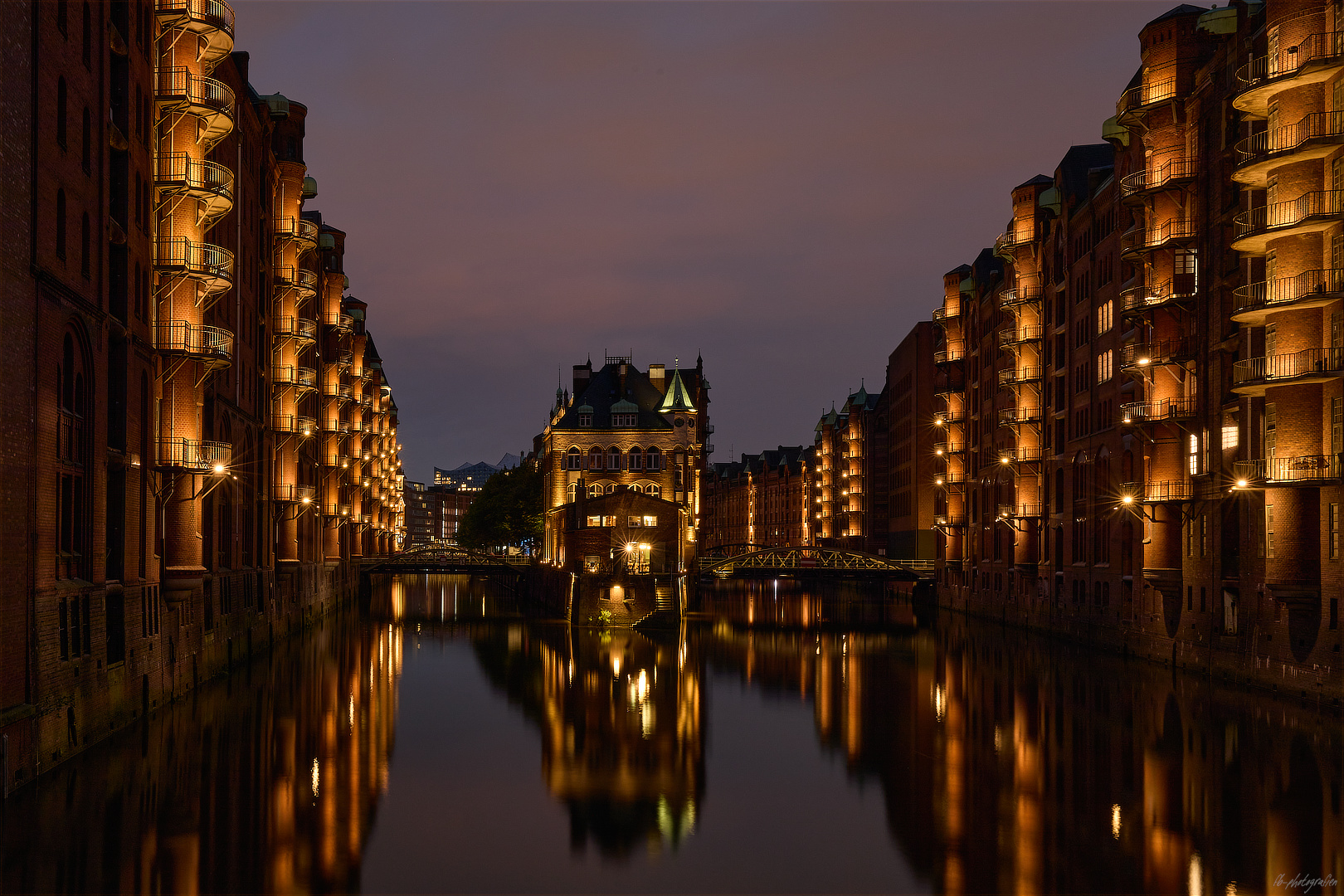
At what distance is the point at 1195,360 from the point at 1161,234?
5415 millimetres

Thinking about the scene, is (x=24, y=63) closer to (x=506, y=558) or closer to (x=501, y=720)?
(x=501, y=720)

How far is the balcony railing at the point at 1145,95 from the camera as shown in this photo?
52.3 m

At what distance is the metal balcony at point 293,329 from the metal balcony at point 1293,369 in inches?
1866

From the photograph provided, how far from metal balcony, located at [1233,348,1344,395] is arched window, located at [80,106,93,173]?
3565 cm

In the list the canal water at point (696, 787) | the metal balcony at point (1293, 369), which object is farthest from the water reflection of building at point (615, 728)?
the metal balcony at point (1293, 369)

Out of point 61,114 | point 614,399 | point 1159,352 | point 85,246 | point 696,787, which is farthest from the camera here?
point 614,399

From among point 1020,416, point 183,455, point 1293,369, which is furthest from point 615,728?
point 1020,416

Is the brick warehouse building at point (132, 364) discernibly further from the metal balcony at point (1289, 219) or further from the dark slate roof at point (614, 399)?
the dark slate roof at point (614, 399)

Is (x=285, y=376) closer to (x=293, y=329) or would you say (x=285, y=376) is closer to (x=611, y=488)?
(x=293, y=329)

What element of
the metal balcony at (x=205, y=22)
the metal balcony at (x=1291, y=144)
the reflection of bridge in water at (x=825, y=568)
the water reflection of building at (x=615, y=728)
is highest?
the metal balcony at (x=205, y=22)

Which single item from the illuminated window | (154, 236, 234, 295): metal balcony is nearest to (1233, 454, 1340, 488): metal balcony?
the illuminated window

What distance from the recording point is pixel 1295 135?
41.2m

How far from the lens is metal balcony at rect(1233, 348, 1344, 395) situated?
1566 inches

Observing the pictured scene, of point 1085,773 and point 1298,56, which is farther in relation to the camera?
point 1298,56
